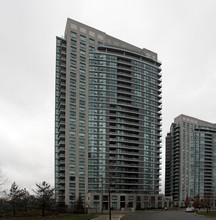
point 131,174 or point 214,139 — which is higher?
point 214,139

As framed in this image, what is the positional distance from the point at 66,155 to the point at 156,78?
61535 mm

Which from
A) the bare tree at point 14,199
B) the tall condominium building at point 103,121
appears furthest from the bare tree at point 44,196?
the tall condominium building at point 103,121

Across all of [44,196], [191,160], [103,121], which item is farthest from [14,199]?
[191,160]

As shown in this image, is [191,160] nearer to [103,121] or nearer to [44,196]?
[103,121]

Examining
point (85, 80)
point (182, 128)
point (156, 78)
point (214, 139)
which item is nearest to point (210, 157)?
point (214, 139)

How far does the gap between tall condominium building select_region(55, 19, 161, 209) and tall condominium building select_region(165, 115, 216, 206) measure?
58814 millimetres

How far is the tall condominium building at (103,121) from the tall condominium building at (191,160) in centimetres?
5881

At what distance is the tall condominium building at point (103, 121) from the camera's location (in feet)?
339

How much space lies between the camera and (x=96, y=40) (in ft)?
382

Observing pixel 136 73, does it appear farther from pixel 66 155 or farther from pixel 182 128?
pixel 182 128

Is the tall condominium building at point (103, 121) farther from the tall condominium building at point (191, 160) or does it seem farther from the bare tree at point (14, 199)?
the tall condominium building at point (191, 160)

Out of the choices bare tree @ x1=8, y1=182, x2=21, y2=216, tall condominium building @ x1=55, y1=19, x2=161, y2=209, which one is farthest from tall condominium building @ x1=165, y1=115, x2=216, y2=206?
bare tree @ x1=8, y1=182, x2=21, y2=216

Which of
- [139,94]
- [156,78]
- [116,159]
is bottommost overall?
[116,159]

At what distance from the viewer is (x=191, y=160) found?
177875mm
